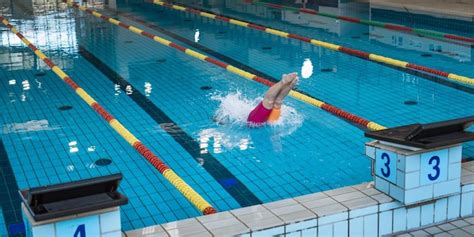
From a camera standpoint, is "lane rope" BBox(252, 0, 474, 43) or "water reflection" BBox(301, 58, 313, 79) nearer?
"water reflection" BBox(301, 58, 313, 79)

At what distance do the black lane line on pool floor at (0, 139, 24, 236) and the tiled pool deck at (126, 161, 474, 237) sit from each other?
4.44 ft

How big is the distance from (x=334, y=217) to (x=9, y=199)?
2325mm

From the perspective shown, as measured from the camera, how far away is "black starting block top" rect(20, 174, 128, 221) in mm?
2439

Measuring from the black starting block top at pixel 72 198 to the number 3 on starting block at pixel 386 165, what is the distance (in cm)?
141

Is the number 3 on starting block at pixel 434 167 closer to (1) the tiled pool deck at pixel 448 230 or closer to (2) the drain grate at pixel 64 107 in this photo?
(1) the tiled pool deck at pixel 448 230

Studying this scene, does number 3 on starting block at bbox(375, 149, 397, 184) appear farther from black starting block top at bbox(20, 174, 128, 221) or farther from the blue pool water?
black starting block top at bbox(20, 174, 128, 221)

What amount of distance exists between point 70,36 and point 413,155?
28.6 ft

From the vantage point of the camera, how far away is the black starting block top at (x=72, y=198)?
2439 mm

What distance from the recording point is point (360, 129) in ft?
18.5

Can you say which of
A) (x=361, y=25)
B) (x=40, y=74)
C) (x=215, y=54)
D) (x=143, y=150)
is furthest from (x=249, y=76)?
(x=361, y=25)

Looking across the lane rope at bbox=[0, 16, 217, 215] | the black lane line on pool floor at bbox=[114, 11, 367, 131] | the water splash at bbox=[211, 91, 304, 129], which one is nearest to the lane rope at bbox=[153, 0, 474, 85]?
the black lane line on pool floor at bbox=[114, 11, 367, 131]

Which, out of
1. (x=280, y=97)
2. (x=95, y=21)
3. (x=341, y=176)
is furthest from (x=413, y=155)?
(x=95, y=21)

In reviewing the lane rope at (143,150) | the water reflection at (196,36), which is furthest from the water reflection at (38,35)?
the water reflection at (196,36)

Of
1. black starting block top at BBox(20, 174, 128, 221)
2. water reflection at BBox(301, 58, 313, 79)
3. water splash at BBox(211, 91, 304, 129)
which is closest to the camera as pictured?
black starting block top at BBox(20, 174, 128, 221)
